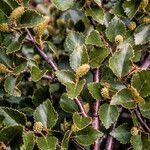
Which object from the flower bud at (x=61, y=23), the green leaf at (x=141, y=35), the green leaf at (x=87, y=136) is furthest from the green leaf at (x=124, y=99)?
the flower bud at (x=61, y=23)

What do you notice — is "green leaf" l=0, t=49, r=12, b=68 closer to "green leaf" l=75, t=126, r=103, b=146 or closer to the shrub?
the shrub

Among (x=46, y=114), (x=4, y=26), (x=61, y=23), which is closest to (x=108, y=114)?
(x=46, y=114)

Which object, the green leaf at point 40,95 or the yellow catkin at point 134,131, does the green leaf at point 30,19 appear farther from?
the yellow catkin at point 134,131

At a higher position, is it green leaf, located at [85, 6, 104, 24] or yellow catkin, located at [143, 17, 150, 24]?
green leaf, located at [85, 6, 104, 24]

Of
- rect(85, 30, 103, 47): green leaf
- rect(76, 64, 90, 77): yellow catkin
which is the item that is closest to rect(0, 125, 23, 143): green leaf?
rect(76, 64, 90, 77): yellow catkin

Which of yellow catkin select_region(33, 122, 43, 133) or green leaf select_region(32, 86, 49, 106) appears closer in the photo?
yellow catkin select_region(33, 122, 43, 133)

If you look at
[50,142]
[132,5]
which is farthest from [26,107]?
[132,5]

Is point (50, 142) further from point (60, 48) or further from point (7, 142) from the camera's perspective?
point (60, 48)
